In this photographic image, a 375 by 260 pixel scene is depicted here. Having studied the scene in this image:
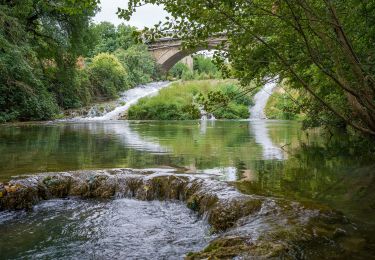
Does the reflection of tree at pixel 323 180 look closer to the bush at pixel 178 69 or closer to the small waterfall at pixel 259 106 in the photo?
the small waterfall at pixel 259 106

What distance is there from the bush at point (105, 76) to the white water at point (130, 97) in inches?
43.1

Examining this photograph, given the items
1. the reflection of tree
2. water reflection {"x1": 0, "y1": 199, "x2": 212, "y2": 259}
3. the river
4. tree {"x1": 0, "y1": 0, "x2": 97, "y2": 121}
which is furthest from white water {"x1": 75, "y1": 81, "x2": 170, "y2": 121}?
water reflection {"x1": 0, "y1": 199, "x2": 212, "y2": 259}

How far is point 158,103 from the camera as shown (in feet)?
92.5

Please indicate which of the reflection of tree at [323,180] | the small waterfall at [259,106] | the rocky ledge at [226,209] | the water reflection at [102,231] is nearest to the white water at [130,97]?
the small waterfall at [259,106]

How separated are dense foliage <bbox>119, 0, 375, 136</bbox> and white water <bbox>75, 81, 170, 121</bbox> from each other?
20.4 meters

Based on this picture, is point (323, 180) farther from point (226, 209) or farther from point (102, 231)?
point (102, 231)

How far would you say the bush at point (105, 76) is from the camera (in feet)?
99.6

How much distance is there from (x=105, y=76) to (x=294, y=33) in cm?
2755

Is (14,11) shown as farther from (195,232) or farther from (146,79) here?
(146,79)

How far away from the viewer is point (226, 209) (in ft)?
16.4

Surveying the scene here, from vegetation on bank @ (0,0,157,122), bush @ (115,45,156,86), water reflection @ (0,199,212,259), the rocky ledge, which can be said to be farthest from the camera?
bush @ (115,45,156,86)

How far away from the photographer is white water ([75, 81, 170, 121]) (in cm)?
2602

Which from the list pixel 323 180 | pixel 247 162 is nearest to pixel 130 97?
pixel 247 162

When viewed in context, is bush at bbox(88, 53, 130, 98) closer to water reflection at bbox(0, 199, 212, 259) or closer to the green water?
the green water
